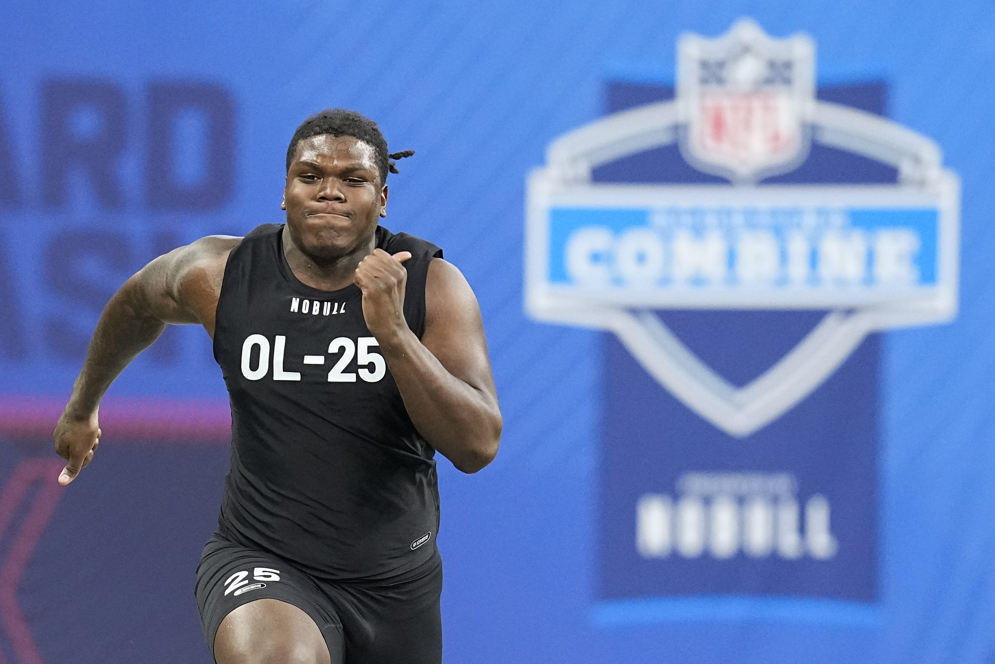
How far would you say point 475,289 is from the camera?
3.32m

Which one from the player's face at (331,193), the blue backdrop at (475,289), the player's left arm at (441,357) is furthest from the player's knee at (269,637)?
the blue backdrop at (475,289)

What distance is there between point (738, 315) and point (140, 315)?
1.91 meters

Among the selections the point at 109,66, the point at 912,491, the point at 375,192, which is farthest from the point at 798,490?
the point at 109,66

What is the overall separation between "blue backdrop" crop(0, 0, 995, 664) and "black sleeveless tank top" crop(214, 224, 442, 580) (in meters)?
1.19

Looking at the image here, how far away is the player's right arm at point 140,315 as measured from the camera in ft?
6.98

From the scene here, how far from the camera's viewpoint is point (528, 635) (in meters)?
3.34

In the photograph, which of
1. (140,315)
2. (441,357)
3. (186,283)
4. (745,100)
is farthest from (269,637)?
(745,100)

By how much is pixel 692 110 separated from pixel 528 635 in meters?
1.77

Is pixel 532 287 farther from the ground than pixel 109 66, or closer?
closer

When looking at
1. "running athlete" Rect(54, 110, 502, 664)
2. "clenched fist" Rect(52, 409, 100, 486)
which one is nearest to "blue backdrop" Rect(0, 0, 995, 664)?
"clenched fist" Rect(52, 409, 100, 486)

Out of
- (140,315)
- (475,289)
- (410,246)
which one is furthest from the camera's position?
(475,289)

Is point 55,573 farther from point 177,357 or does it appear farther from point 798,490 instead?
point 798,490

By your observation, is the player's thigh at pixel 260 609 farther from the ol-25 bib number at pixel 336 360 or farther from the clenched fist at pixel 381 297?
the clenched fist at pixel 381 297

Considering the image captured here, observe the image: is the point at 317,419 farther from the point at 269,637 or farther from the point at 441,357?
Result: the point at 269,637
